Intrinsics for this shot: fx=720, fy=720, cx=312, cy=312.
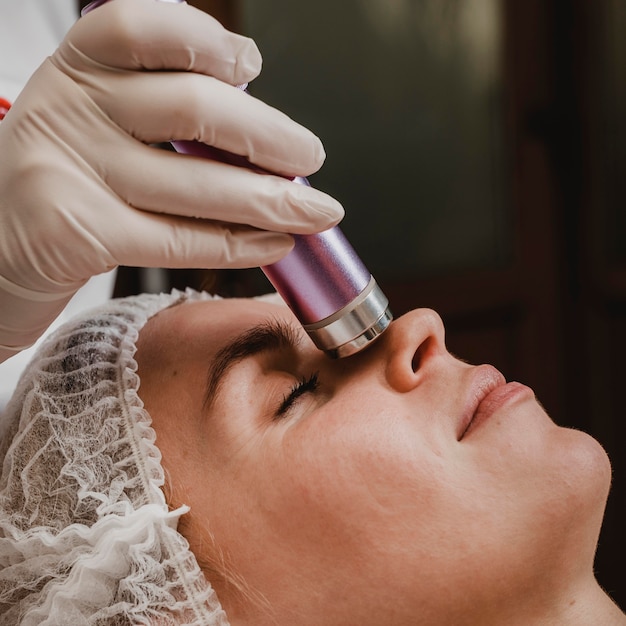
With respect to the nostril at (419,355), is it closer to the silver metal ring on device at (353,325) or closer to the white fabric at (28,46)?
the silver metal ring on device at (353,325)

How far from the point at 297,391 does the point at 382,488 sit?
0.61ft

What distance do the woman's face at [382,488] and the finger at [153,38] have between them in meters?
0.39

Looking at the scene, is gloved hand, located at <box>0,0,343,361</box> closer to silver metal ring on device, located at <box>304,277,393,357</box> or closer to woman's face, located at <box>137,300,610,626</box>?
silver metal ring on device, located at <box>304,277,393,357</box>

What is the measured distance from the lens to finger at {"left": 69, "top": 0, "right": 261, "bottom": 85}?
0.84m

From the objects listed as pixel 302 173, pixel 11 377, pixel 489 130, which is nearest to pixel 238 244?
pixel 302 173

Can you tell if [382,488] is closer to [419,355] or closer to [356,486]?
[356,486]

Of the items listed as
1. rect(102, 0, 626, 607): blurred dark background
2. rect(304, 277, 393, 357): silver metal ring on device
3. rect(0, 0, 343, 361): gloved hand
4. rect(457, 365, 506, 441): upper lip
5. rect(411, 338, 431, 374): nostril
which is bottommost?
rect(102, 0, 626, 607): blurred dark background

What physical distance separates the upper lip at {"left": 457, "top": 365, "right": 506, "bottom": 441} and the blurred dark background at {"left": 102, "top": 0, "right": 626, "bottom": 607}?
5.14ft

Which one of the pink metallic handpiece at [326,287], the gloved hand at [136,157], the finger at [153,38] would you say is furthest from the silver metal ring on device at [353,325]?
the finger at [153,38]

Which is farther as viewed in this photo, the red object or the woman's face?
the red object

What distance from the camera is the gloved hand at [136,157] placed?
86cm

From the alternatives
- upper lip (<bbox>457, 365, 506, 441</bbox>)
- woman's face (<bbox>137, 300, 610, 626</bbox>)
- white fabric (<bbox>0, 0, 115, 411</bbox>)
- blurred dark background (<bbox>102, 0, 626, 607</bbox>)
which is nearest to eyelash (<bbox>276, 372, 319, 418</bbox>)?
woman's face (<bbox>137, 300, 610, 626</bbox>)

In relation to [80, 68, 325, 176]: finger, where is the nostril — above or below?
below

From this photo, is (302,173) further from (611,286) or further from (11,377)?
(611,286)
